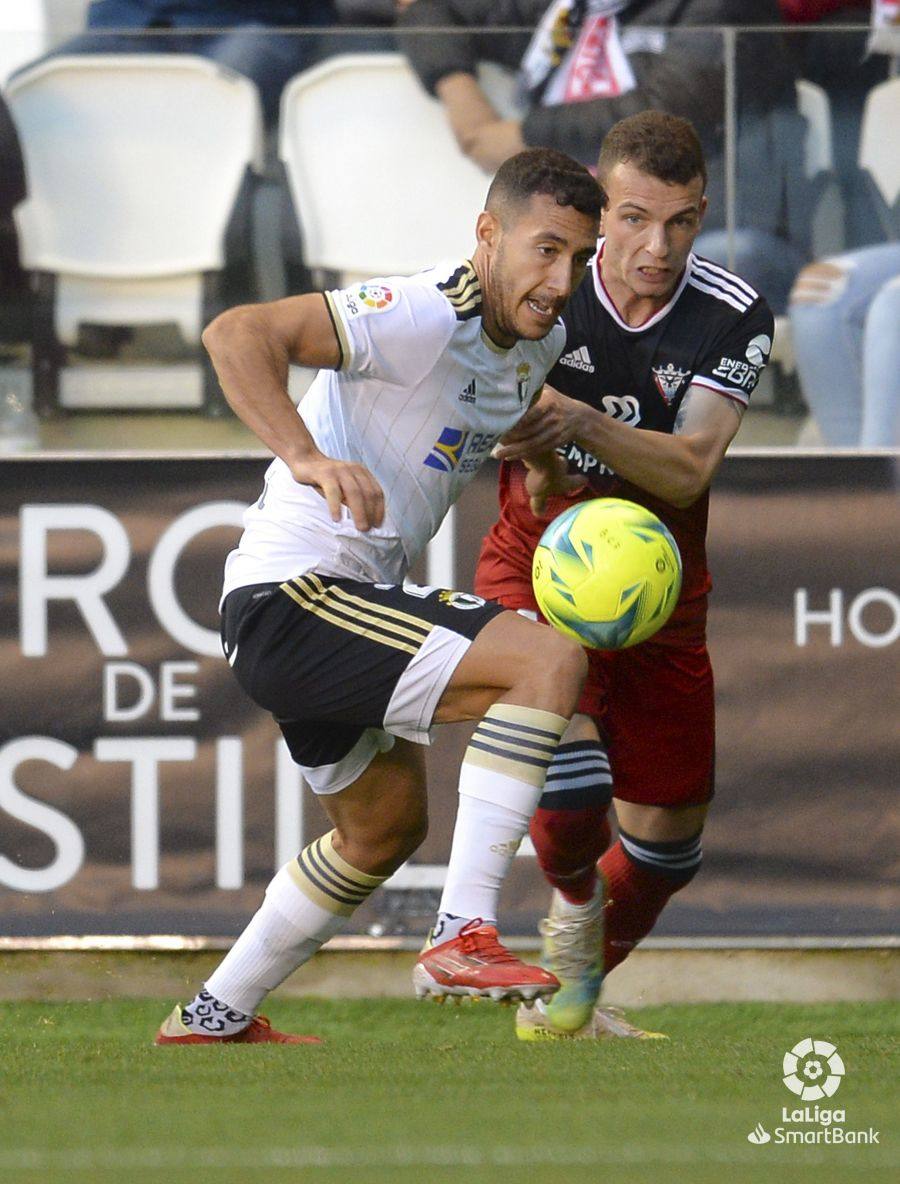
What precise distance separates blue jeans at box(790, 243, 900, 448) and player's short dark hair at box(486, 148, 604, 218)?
2224mm

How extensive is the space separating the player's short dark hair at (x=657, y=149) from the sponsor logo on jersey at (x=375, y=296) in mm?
968

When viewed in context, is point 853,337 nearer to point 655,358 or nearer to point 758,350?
point 758,350

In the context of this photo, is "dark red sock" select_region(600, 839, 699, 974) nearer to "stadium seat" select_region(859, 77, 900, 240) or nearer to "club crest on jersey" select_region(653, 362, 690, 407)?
"club crest on jersey" select_region(653, 362, 690, 407)

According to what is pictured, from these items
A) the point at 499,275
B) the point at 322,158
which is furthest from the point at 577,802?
the point at 322,158

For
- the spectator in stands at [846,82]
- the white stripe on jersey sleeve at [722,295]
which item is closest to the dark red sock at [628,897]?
the white stripe on jersey sleeve at [722,295]

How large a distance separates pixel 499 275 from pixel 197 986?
2980mm

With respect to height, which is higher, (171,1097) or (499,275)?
(499,275)

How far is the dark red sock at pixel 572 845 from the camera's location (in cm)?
501

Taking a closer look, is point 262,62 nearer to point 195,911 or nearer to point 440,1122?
point 195,911

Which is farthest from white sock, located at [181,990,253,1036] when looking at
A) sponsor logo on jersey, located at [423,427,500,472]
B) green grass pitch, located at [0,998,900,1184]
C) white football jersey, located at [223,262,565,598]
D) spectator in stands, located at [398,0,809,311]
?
spectator in stands, located at [398,0,809,311]

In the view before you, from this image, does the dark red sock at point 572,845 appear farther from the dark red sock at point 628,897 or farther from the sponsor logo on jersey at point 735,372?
the sponsor logo on jersey at point 735,372

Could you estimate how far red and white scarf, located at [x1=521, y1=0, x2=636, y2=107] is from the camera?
252 inches

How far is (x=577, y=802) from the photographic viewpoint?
4984 millimetres

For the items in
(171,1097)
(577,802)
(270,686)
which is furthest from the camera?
(577,802)
